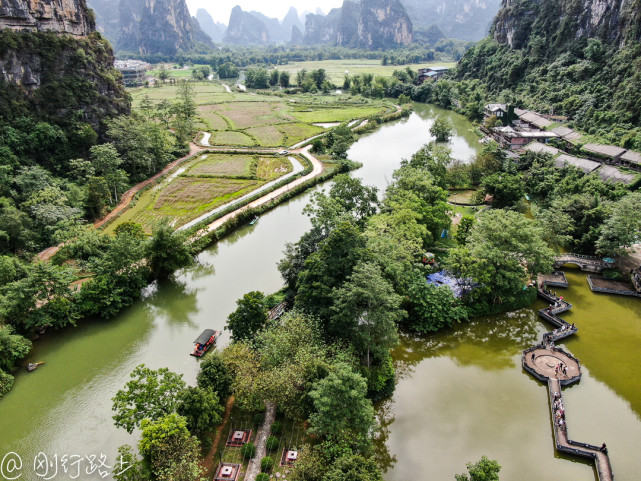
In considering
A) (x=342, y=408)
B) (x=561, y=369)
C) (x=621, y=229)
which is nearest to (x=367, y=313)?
(x=342, y=408)

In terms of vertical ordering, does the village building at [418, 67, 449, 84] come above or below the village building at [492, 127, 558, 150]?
above

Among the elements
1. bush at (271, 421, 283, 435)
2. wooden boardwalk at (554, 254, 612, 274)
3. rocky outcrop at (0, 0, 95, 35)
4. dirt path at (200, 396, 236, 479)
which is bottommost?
dirt path at (200, 396, 236, 479)

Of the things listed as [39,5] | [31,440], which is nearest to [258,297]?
[31,440]

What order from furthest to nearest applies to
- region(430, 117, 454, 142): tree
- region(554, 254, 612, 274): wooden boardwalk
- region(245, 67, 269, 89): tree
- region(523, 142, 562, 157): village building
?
region(245, 67, 269, 89): tree
region(430, 117, 454, 142): tree
region(523, 142, 562, 157): village building
region(554, 254, 612, 274): wooden boardwalk

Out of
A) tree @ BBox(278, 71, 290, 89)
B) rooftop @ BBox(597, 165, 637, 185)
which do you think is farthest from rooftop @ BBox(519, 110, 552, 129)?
tree @ BBox(278, 71, 290, 89)

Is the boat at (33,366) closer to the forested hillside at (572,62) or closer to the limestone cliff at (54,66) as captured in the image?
the limestone cliff at (54,66)

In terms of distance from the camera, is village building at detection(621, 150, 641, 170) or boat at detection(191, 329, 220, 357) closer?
boat at detection(191, 329, 220, 357)

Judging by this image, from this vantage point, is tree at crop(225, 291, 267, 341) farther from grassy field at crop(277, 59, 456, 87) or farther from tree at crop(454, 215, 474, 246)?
grassy field at crop(277, 59, 456, 87)
